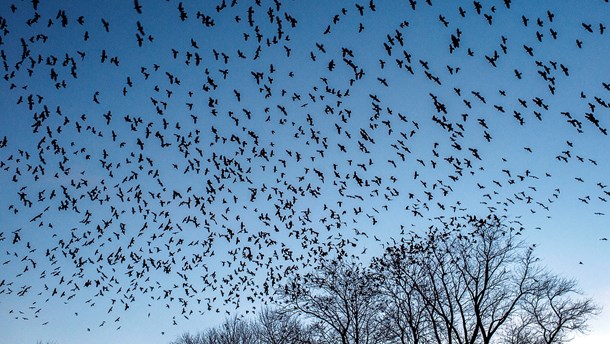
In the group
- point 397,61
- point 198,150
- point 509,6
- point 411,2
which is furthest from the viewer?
point 198,150

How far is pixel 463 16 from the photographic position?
10258 mm

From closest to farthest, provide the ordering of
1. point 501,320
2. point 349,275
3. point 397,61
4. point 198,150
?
point 397,61, point 198,150, point 501,320, point 349,275

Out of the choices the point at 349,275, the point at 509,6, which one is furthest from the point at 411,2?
the point at 349,275

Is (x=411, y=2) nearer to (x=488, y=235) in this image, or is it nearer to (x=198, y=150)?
(x=198, y=150)

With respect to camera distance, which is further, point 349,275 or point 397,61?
point 349,275

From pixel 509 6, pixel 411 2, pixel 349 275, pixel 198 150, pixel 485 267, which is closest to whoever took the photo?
pixel 509 6

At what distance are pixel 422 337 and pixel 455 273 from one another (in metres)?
4.91

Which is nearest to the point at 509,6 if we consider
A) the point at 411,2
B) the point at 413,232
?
the point at 411,2

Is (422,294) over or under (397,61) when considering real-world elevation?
under

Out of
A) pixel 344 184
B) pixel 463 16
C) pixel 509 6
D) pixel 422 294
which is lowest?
pixel 422 294

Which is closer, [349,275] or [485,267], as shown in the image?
[485,267]

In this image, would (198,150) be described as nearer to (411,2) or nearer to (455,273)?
(411,2)

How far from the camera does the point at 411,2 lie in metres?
9.91

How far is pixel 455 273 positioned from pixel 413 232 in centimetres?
376
